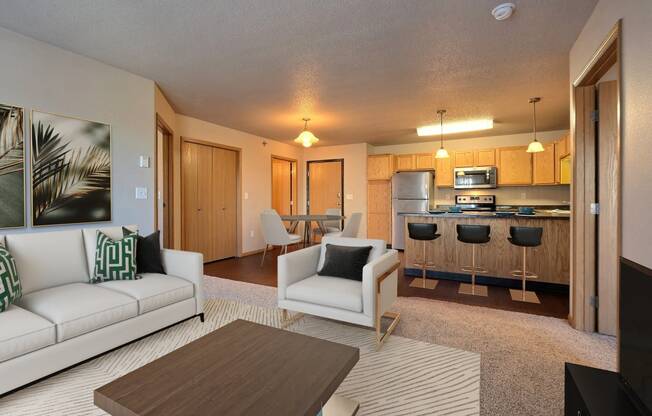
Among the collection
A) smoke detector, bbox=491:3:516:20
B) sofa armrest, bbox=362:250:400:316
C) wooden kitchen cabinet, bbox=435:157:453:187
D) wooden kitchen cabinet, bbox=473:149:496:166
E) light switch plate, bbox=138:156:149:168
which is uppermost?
smoke detector, bbox=491:3:516:20

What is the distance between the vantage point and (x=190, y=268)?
2697mm

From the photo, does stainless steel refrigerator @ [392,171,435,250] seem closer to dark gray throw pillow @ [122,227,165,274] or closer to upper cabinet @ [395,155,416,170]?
upper cabinet @ [395,155,416,170]

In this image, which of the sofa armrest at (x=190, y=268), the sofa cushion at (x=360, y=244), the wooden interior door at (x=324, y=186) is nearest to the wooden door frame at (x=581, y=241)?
the sofa cushion at (x=360, y=244)

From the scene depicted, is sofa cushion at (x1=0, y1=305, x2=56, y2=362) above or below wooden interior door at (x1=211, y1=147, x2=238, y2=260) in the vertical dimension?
below

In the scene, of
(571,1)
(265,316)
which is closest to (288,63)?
(571,1)

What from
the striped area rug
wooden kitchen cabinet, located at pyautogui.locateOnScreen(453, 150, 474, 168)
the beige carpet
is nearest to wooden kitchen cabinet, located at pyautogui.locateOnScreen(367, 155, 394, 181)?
wooden kitchen cabinet, located at pyautogui.locateOnScreen(453, 150, 474, 168)

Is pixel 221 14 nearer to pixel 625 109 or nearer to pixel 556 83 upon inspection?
pixel 625 109

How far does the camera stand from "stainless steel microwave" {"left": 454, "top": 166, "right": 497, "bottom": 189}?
5.99m

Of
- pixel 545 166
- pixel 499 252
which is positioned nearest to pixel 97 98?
pixel 499 252

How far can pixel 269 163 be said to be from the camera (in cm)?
655

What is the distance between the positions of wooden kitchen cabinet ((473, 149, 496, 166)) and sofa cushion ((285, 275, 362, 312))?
15.8ft

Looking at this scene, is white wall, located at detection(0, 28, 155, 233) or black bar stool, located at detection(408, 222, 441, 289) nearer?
white wall, located at detection(0, 28, 155, 233)

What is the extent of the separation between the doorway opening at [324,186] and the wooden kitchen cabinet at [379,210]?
0.69 m

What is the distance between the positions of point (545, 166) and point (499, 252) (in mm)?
2675
